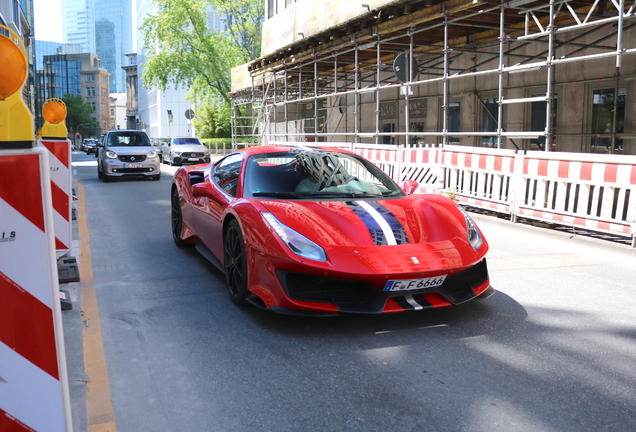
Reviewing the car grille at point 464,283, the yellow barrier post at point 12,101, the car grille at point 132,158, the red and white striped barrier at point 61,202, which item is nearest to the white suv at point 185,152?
the car grille at point 132,158

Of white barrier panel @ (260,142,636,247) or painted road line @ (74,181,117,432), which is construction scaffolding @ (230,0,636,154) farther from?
painted road line @ (74,181,117,432)

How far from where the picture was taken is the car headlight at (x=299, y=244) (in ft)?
14.1

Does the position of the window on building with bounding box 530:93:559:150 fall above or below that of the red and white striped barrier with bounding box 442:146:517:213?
above

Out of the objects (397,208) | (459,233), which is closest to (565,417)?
(459,233)

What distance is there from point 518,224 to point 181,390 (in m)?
6.84

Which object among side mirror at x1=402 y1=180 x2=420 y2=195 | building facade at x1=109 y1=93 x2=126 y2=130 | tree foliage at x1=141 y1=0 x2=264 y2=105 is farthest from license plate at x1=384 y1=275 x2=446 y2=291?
building facade at x1=109 y1=93 x2=126 y2=130

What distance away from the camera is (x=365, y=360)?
3947 mm

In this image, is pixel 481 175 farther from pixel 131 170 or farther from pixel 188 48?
pixel 188 48

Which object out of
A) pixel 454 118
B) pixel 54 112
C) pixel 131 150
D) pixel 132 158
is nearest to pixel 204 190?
pixel 54 112

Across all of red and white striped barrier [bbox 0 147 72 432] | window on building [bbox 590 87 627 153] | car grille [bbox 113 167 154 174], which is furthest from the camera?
car grille [bbox 113 167 154 174]

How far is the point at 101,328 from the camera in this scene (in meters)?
4.63

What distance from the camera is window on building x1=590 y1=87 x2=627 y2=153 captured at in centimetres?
1340

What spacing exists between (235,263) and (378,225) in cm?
123

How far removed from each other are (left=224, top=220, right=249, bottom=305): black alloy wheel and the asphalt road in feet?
0.46
